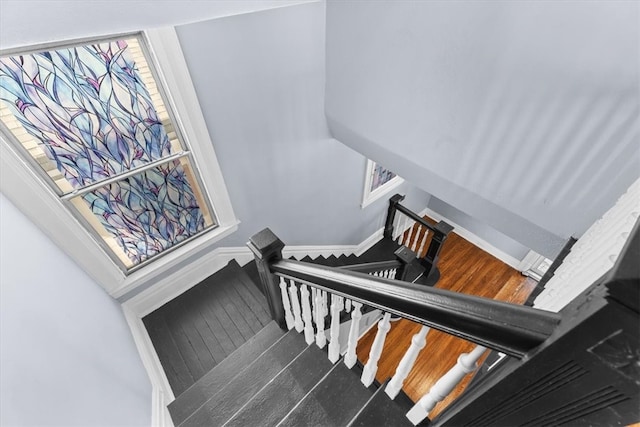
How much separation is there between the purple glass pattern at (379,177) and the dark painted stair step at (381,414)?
9.42 feet

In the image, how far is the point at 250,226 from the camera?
108 inches

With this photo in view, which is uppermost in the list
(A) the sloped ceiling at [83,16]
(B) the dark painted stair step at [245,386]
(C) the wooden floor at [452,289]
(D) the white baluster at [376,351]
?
(A) the sloped ceiling at [83,16]

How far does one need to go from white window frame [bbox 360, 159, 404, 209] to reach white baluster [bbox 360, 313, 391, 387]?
2.59m

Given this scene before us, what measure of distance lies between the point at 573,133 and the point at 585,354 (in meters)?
1.24

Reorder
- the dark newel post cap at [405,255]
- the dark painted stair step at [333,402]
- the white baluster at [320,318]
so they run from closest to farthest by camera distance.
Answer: the dark painted stair step at [333,402] → the white baluster at [320,318] → the dark newel post cap at [405,255]

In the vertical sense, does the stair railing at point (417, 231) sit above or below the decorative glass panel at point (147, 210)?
below

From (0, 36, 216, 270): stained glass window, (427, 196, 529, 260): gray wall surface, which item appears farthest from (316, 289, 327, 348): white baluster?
(427, 196, 529, 260): gray wall surface

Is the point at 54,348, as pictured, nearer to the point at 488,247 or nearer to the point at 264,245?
the point at 264,245

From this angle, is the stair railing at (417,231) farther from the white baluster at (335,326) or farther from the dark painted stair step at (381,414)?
the dark painted stair step at (381,414)

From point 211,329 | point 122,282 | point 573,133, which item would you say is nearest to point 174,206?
point 122,282

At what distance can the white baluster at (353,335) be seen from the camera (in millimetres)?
1075

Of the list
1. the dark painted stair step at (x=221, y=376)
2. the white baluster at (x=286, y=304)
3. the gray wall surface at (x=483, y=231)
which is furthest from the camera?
the gray wall surface at (x=483, y=231)

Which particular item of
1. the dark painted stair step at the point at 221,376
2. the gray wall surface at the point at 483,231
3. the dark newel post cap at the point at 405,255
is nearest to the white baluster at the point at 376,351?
the dark painted stair step at the point at 221,376

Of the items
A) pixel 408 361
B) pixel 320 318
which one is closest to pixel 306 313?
pixel 320 318
